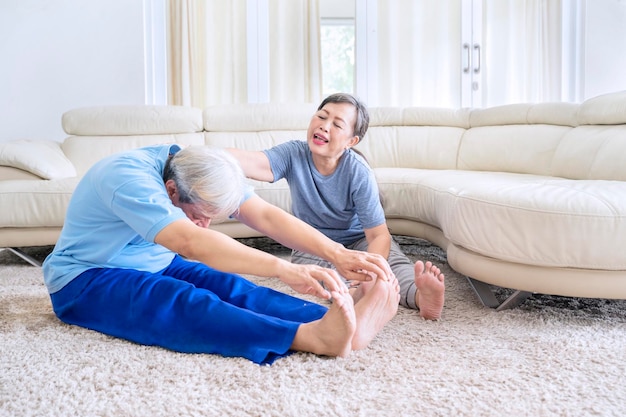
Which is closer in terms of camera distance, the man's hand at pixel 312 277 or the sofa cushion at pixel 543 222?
the man's hand at pixel 312 277

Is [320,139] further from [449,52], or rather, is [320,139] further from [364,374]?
[449,52]

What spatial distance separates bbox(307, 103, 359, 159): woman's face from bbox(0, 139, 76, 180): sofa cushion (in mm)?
1492

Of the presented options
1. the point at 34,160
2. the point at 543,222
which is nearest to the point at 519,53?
the point at 543,222

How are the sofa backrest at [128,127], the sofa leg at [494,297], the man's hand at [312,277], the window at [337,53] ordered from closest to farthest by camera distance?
1. the man's hand at [312,277]
2. the sofa leg at [494,297]
3. the sofa backrest at [128,127]
4. the window at [337,53]

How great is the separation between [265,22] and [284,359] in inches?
164

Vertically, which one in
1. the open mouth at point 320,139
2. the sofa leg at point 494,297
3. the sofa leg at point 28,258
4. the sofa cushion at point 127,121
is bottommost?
the sofa leg at point 28,258

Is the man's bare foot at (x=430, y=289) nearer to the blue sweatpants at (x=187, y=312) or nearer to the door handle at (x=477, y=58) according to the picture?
the blue sweatpants at (x=187, y=312)

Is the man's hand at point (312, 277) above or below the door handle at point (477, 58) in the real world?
below

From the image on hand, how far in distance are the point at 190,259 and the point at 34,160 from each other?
1.73 metres

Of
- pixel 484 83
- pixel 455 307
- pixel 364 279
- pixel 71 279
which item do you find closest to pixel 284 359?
pixel 364 279

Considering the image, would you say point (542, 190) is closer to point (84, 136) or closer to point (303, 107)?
point (303, 107)

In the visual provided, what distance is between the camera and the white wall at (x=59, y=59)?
4320 mm

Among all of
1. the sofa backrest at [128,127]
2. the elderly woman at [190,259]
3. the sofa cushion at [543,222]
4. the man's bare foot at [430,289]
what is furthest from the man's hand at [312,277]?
the sofa backrest at [128,127]

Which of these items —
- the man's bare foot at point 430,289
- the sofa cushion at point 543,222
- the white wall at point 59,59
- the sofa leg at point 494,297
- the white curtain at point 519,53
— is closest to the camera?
the sofa cushion at point 543,222
